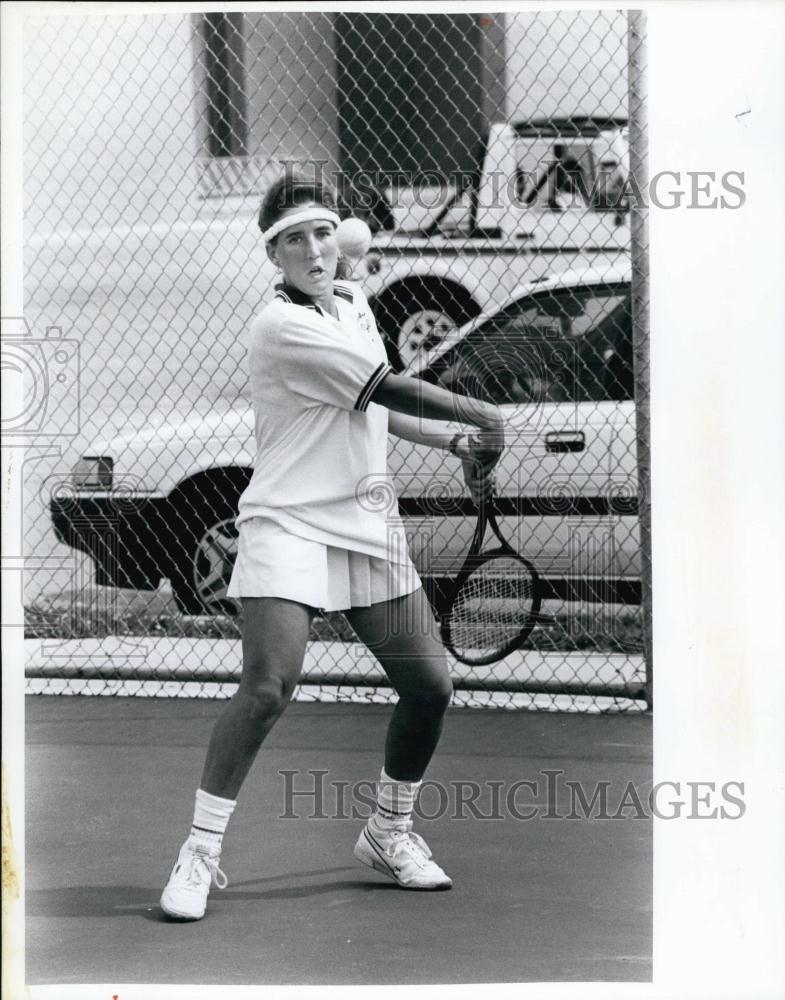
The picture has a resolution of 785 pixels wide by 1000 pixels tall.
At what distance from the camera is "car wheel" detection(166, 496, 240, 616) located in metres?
5.63

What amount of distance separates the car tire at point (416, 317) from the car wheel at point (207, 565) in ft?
2.00

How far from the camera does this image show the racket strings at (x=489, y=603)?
17.7 ft

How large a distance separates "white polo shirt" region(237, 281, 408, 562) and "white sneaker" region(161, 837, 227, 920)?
805 mm

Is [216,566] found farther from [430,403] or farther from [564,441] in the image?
[564,441]

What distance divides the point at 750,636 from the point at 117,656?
1.61 meters

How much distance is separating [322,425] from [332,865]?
3.54 feet

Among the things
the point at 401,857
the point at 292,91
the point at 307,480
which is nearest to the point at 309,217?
the point at 292,91

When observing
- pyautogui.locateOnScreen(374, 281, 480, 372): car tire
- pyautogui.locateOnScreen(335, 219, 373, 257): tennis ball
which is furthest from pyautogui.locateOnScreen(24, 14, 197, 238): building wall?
pyautogui.locateOnScreen(374, 281, 480, 372): car tire

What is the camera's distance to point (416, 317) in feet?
17.8

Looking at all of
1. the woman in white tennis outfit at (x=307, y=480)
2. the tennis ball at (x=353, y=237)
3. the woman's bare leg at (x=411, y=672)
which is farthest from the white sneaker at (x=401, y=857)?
the tennis ball at (x=353, y=237)

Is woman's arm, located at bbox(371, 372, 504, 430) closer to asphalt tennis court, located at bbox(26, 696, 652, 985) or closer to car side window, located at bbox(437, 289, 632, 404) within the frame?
car side window, located at bbox(437, 289, 632, 404)

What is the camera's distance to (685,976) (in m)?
5.22

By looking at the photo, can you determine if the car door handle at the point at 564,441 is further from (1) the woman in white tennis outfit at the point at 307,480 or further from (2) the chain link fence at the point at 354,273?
(1) the woman in white tennis outfit at the point at 307,480

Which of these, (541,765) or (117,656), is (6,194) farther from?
(541,765)
